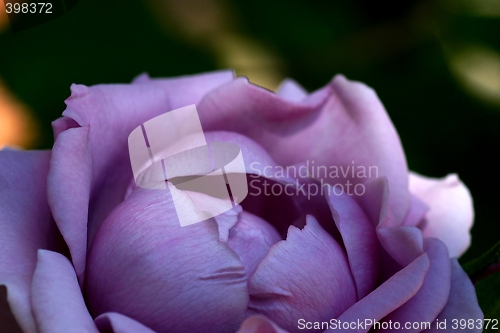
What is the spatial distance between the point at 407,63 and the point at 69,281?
1.15 m

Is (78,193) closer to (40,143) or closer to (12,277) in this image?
(12,277)

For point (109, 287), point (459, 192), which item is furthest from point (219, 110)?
point (459, 192)

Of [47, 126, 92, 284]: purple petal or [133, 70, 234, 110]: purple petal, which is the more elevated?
[133, 70, 234, 110]: purple petal

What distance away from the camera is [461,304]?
66 centimetres

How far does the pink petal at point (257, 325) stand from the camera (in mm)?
535

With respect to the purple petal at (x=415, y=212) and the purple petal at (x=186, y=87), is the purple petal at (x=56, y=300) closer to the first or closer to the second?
the purple petal at (x=186, y=87)

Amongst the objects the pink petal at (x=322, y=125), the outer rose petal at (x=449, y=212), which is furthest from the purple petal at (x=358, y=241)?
the outer rose petal at (x=449, y=212)

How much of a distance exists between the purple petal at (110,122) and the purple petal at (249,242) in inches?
7.1

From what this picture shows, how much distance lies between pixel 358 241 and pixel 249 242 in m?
0.14

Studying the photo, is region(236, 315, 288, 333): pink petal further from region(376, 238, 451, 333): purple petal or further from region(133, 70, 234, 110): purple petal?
region(133, 70, 234, 110): purple petal

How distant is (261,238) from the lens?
0.69m

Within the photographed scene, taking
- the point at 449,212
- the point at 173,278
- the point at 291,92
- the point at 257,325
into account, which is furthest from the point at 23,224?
the point at 449,212

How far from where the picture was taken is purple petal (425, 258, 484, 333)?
65 centimetres

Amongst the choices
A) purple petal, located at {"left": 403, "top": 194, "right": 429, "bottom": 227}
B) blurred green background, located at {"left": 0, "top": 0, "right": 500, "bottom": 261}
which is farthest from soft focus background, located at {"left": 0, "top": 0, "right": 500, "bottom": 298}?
purple petal, located at {"left": 403, "top": 194, "right": 429, "bottom": 227}
